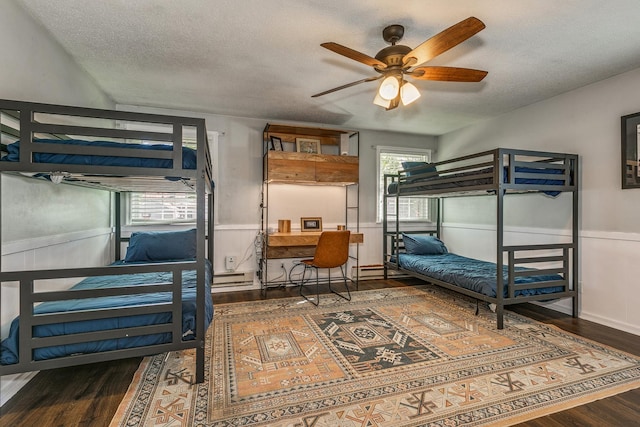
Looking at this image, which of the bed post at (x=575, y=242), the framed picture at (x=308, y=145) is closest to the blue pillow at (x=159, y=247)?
the framed picture at (x=308, y=145)

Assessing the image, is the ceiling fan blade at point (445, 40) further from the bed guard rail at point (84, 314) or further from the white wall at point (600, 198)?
the white wall at point (600, 198)

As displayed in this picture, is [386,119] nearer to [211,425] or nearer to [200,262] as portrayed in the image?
[200,262]

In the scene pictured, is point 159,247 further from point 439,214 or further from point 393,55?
point 439,214

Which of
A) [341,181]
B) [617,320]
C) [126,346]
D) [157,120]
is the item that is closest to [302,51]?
[157,120]

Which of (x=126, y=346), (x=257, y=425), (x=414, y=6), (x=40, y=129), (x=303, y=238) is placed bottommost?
(x=257, y=425)

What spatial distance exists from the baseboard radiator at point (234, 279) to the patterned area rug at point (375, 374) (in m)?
1.08

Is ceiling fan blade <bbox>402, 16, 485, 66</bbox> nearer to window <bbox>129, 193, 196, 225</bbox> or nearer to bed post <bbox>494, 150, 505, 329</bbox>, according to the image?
bed post <bbox>494, 150, 505, 329</bbox>

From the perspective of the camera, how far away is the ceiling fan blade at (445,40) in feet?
5.52

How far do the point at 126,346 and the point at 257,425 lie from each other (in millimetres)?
913

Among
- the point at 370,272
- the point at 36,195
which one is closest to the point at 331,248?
the point at 370,272

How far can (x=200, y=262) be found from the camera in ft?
6.61

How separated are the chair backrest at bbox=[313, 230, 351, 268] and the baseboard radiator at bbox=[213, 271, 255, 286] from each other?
45.6 inches

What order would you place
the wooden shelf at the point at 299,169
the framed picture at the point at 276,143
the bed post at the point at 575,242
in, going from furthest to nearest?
the framed picture at the point at 276,143 → the wooden shelf at the point at 299,169 → the bed post at the point at 575,242

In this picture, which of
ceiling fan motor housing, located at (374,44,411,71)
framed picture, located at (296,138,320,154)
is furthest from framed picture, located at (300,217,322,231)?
ceiling fan motor housing, located at (374,44,411,71)
